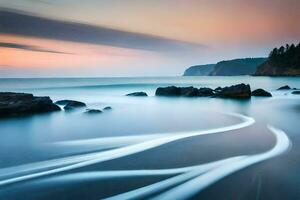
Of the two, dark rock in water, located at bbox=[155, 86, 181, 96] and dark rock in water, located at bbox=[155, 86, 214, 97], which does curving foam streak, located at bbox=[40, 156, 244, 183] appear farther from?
dark rock in water, located at bbox=[155, 86, 181, 96]

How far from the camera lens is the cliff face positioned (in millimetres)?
109000

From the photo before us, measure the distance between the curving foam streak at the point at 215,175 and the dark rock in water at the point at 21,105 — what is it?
41.4ft

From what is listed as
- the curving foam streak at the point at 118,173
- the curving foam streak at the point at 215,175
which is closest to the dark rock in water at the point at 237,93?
the curving foam streak at the point at 215,175

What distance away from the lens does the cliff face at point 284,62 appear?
109000 millimetres

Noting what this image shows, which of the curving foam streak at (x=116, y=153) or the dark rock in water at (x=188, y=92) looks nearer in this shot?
the curving foam streak at (x=116, y=153)

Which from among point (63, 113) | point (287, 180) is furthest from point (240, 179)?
point (63, 113)

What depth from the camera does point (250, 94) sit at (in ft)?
95.7

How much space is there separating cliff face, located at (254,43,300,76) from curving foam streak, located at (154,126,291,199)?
113618mm

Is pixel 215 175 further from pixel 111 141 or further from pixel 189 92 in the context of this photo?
pixel 189 92

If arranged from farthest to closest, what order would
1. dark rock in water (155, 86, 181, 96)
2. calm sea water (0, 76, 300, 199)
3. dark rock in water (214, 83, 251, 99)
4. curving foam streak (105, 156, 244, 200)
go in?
dark rock in water (155, 86, 181, 96)
dark rock in water (214, 83, 251, 99)
calm sea water (0, 76, 300, 199)
curving foam streak (105, 156, 244, 200)

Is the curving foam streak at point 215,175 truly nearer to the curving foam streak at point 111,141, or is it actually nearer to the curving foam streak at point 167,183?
the curving foam streak at point 167,183

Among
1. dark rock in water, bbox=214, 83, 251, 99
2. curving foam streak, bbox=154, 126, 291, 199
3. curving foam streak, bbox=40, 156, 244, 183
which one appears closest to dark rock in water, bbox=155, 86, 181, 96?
dark rock in water, bbox=214, 83, 251, 99

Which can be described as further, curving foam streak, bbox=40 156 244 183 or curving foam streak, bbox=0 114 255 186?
curving foam streak, bbox=0 114 255 186

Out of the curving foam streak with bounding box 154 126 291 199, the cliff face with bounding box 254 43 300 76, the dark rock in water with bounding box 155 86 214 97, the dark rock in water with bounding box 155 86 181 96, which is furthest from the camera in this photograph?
the cliff face with bounding box 254 43 300 76
